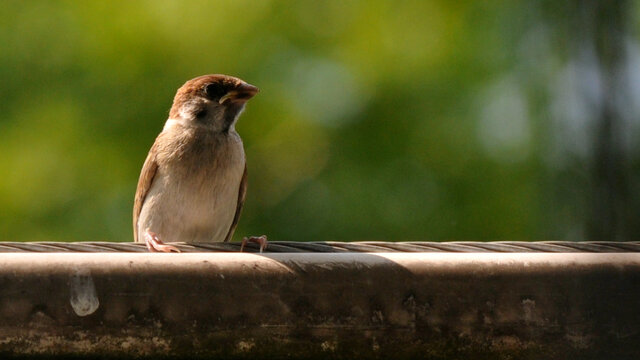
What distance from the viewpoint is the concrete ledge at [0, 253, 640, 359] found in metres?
1.76

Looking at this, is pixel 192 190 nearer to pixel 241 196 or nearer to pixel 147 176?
pixel 147 176

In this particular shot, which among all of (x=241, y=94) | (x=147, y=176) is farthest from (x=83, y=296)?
(x=241, y=94)

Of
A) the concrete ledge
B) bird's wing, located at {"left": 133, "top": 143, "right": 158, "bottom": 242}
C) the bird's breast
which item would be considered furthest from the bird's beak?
the concrete ledge

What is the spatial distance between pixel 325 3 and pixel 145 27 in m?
1.73

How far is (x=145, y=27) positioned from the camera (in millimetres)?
7555

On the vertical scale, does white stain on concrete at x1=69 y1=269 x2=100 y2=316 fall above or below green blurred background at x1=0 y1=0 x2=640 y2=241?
below

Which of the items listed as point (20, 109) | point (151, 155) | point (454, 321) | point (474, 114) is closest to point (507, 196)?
point (474, 114)

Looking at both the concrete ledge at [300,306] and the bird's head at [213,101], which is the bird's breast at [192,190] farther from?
the concrete ledge at [300,306]

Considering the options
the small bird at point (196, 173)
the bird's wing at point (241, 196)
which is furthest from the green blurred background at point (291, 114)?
the small bird at point (196, 173)

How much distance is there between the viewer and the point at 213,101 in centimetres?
499

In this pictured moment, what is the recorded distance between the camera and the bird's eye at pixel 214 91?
502 centimetres

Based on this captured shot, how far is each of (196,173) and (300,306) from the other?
296 centimetres

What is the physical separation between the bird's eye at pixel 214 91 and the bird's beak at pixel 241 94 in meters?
0.04

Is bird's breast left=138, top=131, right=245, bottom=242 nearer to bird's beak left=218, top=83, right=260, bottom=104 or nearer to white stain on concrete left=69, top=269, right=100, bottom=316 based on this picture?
bird's beak left=218, top=83, right=260, bottom=104
